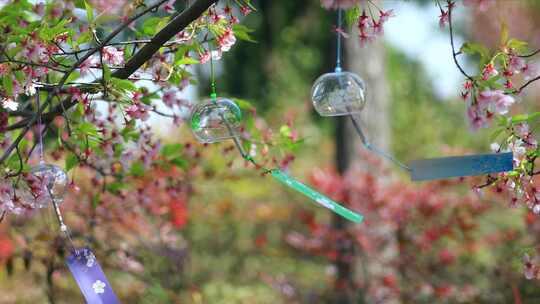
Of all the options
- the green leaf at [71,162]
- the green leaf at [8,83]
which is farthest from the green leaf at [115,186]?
the green leaf at [8,83]

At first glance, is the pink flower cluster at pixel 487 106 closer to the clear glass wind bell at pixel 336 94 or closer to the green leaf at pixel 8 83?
the clear glass wind bell at pixel 336 94

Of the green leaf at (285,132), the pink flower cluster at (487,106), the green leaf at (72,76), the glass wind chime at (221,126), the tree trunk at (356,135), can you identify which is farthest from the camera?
the tree trunk at (356,135)

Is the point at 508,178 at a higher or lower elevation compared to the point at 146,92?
lower

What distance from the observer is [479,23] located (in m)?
13.8

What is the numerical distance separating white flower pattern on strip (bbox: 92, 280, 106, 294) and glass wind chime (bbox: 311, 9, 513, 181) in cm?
90

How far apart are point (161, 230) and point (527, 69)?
3614 mm

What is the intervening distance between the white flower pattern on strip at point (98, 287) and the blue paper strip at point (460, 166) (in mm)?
1031

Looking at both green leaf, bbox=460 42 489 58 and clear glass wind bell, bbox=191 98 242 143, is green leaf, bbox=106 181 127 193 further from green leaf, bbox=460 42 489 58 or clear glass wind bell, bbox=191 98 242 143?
green leaf, bbox=460 42 489 58

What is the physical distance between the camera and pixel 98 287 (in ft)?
7.19

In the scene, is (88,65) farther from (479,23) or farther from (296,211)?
(479,23)

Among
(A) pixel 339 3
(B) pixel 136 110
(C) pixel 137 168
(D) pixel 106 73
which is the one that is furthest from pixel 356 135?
(A) pixel 339 3

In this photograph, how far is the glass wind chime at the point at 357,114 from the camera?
7.05 feet

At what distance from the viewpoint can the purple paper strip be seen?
2176mm

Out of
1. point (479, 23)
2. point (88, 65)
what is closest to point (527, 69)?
point (88, 65)
